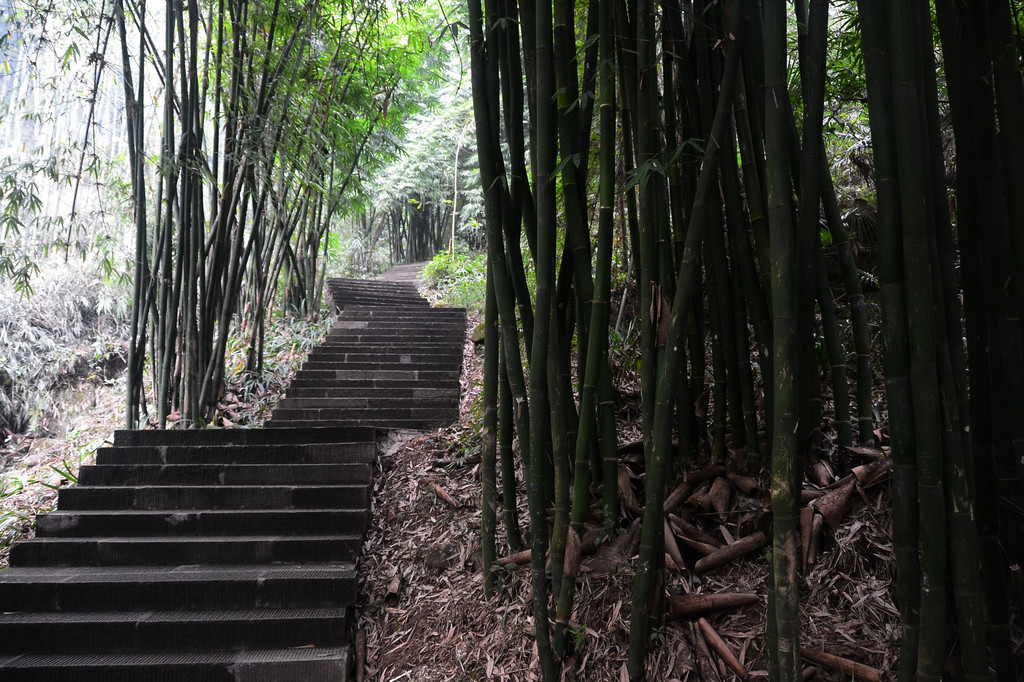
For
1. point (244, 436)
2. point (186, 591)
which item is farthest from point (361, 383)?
point (186, 591)

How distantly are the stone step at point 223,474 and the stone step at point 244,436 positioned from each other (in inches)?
10.1

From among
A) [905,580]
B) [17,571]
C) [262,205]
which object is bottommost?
[17,571]

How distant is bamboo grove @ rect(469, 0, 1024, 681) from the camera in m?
1.08

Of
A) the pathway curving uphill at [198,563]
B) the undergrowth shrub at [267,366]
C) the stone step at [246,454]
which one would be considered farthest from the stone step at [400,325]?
the stone step at [246,454]

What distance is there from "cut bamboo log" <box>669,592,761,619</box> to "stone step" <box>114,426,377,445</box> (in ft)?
7.02

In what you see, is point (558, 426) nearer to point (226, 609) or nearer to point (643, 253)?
point (643, 253)

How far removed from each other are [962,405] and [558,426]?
895mm

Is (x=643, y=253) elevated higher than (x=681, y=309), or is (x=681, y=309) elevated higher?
(x=643, y=253)

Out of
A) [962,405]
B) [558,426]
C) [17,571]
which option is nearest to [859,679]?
[962,405]

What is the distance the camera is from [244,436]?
347 centimetres

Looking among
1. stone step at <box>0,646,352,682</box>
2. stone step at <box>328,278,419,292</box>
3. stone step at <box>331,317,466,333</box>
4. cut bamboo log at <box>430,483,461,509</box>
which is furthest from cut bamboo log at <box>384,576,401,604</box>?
stone step at <box>328,278,419,292</box>

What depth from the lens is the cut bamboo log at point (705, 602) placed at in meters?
1.62

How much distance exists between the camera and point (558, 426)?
169 centimetres

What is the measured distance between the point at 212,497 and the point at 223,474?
0.15 m
